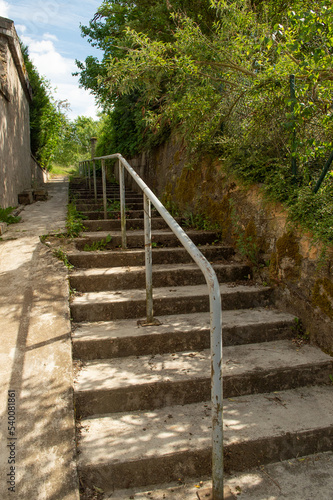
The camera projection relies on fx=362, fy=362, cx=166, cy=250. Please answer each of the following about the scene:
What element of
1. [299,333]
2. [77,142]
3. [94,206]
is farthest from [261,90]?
[77,142]

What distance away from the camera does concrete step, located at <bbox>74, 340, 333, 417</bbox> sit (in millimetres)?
2020

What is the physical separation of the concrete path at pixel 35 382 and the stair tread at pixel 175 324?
19 centimetres

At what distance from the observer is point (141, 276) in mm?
3158

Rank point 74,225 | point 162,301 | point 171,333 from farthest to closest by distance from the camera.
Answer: point 74,225 → point 162,301 → point 171,333

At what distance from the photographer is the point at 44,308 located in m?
2.55

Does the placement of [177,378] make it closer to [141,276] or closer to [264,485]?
[264,485]

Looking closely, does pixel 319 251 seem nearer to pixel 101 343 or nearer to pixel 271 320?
pixel 271 320

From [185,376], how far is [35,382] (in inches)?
33.0

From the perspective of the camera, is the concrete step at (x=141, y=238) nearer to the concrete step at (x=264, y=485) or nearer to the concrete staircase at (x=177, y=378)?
the concrete staircase at (x=177, y=378)

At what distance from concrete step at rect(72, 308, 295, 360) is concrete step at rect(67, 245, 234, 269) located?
810 millimetres

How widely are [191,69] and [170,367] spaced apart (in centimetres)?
256

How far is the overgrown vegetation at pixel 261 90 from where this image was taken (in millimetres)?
2502

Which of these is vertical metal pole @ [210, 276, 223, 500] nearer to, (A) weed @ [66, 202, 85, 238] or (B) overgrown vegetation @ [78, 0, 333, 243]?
(B) overgrown vegetation @ [78, 0, 333, 243]

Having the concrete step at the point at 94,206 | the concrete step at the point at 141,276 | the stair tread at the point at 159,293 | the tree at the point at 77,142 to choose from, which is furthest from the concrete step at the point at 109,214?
the tree at the point at 77,142
